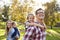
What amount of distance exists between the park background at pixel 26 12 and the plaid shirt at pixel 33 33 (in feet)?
0.47

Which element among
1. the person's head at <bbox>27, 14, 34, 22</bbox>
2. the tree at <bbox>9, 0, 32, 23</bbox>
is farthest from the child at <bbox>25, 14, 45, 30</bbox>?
the tree at <bbox>9, 0, 32, 23</bbox>

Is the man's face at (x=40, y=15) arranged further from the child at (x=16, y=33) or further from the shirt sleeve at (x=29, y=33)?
the child at (x=16, y=33)

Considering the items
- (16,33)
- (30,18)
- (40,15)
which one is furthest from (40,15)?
(16,33)

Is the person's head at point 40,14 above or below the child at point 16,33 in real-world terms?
above

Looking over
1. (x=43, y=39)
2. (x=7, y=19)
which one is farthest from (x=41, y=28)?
(x=7, y=19)

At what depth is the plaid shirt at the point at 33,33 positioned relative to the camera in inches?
99.1

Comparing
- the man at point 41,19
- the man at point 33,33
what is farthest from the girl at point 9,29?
the man at point 41,19

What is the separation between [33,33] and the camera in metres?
2.53

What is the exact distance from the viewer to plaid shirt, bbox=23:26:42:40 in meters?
2.52

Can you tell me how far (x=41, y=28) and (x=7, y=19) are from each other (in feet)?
→ 1.67

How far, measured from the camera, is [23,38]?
2611 mm

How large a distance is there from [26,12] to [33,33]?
0.35m

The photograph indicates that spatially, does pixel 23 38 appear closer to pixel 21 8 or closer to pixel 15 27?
pixel 15 27

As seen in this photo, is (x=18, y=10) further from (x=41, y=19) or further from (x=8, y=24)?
(x=41, y=19)
